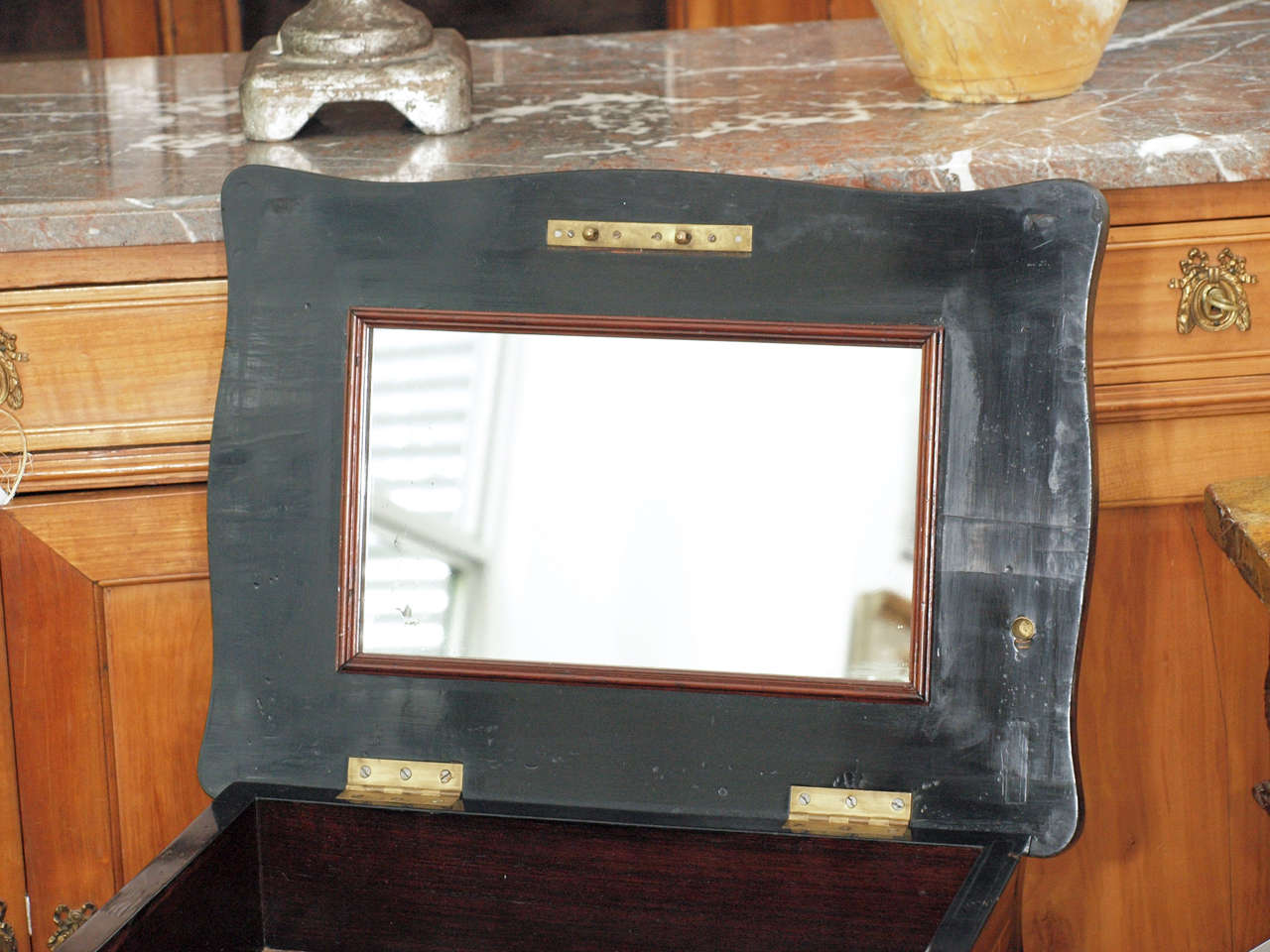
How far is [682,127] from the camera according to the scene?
3.95 ft

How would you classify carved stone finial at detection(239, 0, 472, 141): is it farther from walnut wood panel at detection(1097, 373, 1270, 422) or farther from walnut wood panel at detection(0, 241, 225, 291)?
walnut wood panel at detection(1097, 373, 1270, 422)

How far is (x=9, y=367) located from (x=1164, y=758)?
980 millimetres

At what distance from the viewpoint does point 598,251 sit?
94 centimetres

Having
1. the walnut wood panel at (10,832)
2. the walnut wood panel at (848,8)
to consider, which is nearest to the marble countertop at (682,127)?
the walnut wood panel at (10,832)

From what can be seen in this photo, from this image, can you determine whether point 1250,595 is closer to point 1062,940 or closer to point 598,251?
point 1062,940

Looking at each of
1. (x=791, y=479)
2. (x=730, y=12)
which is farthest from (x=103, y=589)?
(x=730, y=12)

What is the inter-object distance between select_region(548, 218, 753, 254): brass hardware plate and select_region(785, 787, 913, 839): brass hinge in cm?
35

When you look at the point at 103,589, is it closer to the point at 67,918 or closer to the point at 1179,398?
the point at 67,918

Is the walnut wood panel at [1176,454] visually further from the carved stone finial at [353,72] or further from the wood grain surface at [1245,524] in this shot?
the carved stone finial at [353,72]

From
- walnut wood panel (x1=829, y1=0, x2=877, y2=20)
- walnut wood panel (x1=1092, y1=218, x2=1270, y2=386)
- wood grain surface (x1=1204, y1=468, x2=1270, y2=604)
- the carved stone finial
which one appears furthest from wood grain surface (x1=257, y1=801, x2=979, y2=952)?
walnut wood panel (x1=829, y1=0, x2=877, y2=20)

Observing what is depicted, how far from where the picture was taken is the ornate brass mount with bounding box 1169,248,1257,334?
1093 mm

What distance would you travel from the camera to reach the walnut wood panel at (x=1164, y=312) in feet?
3.56

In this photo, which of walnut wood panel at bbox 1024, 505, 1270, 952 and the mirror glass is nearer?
the mirror glass

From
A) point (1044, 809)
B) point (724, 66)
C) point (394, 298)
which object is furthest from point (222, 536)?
point (724, 66)
